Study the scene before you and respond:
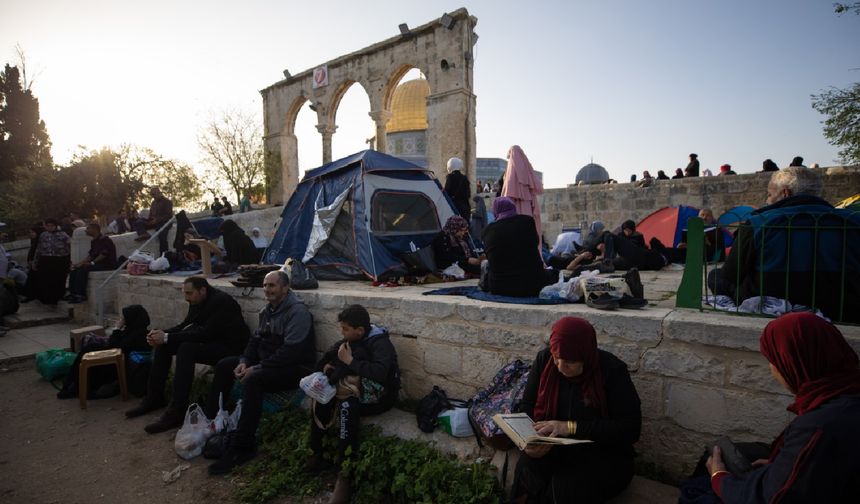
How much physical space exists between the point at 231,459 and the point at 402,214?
4266 mm

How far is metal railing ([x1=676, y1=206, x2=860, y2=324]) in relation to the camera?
2.59 m

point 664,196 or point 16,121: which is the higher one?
point 16,121

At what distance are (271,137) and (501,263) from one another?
1795 cm

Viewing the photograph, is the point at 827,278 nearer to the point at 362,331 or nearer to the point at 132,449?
the point at 362,331

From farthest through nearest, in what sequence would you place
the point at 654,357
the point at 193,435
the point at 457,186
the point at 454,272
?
the point at 457,186, the point at 454,272, the point at 193,435, the point at 654,357

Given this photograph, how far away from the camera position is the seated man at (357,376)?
3.38 m

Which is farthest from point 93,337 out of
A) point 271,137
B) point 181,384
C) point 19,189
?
point 19,189

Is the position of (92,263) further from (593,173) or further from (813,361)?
(593,173)

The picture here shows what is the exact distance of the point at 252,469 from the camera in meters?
3.67

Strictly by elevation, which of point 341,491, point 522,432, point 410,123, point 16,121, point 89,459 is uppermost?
point 16,121

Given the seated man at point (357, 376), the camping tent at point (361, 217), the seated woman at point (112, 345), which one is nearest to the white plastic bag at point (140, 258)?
the seated woman at point (112, 345)

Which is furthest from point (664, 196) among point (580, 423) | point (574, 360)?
point (580, 423)

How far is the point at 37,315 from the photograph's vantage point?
30.8 ft

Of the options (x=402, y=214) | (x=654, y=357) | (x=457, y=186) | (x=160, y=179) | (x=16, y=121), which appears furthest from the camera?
(x=16, y=121)
